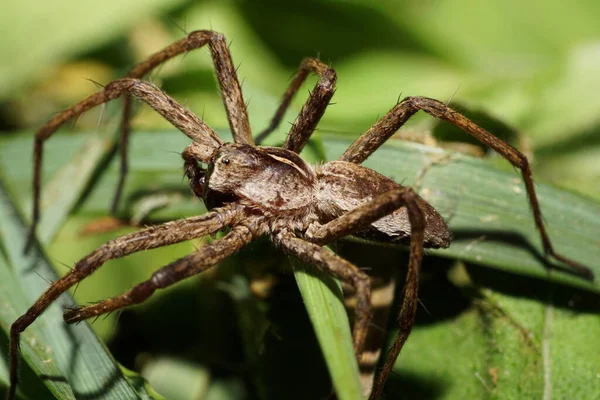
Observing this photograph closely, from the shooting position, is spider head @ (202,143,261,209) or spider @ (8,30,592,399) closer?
spider @ (8,30,592,399)

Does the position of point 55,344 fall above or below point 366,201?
below

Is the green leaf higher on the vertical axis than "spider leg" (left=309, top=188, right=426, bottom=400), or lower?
higher

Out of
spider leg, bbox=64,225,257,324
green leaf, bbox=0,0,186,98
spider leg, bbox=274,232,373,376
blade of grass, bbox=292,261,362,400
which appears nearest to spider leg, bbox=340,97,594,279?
spider leg, bbox=274,232,373,376

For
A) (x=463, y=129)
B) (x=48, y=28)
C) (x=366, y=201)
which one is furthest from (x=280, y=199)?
(x=48, y=28)

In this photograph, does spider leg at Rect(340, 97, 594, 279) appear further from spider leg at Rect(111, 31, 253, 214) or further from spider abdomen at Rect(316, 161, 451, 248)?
spider leg at Rect(111, 31, 253, 214)

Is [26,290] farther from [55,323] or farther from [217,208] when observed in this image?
[217,208]

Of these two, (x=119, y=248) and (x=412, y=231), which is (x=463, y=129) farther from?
(x=119, y=248)
